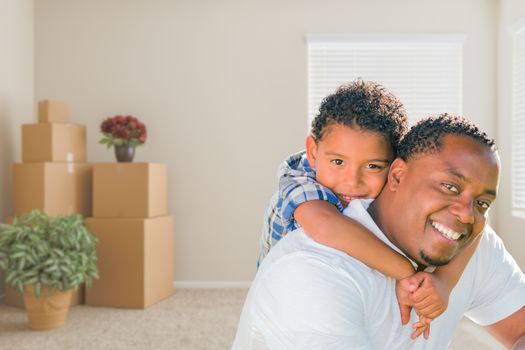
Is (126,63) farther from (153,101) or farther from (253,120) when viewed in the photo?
(253,120)

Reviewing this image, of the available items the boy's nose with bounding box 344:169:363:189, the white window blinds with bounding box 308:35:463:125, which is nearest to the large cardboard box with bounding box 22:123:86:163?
the white window blinds with bounding box 308:35:463:125

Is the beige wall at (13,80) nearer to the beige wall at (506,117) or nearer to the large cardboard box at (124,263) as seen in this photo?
the large cardboard box at (124,263)

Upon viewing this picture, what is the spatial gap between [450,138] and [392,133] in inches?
12.3

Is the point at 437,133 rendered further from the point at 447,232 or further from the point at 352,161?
the point at 352,161

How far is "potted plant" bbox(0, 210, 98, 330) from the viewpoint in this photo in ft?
12.5

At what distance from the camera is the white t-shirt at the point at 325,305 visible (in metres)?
0.95

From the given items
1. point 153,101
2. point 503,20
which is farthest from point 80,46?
point 503,20

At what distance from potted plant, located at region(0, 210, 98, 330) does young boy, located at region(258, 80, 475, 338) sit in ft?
7.83

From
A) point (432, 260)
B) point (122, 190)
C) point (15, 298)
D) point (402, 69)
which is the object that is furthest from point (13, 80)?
point (432, 260)

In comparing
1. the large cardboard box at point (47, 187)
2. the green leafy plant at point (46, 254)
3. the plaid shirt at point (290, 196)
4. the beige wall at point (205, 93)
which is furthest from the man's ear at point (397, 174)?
the beige wall at point (205, 93)

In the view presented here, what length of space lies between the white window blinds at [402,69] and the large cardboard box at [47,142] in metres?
2.07

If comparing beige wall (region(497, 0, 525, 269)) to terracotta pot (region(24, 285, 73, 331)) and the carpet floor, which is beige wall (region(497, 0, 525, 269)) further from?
terracotta pot (region(24, 285, 73, 331))

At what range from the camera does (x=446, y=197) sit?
3.72 ft

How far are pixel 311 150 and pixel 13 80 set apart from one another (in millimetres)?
4065
